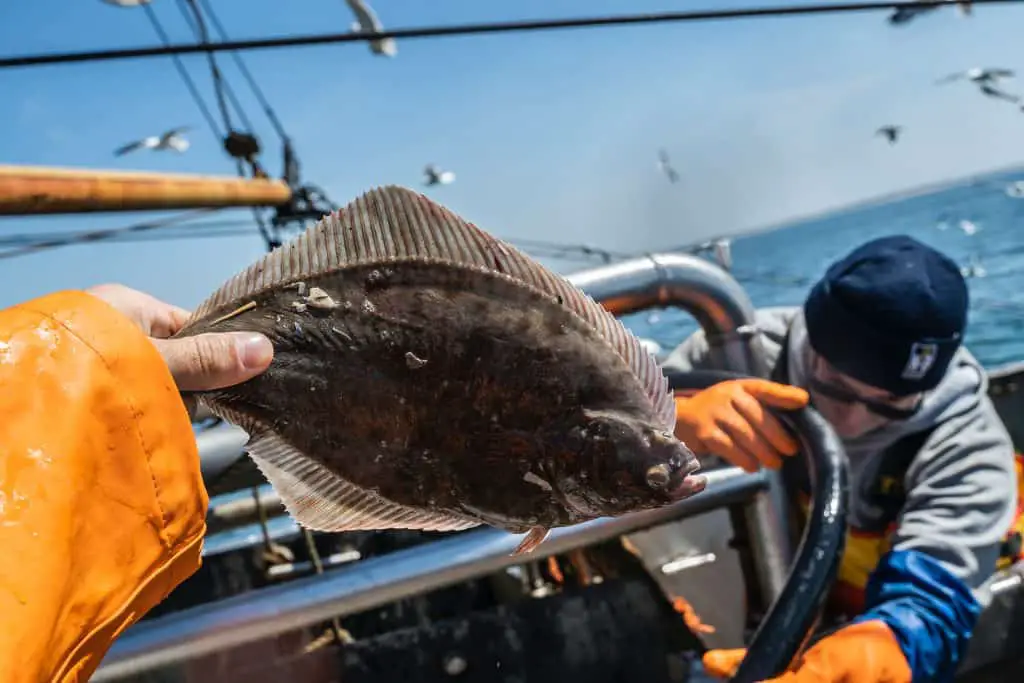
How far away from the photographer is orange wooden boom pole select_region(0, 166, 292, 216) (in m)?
4.16

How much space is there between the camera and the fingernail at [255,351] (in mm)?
1273

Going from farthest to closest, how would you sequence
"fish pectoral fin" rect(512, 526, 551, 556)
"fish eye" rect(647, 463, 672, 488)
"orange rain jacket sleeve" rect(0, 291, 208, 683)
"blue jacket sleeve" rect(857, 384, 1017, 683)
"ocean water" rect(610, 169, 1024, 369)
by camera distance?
1. "ocean water" rect(610, 169, 1024, 369)
2. "blue jacket sleeve" rect(857, 384, 1017, 683)
3. "fish pectoral fin" rect(512, 526, 551, 556)
4. "fish eye" rect(647, 463, 672, 488)
5. "orange rain jacket sleeve" rect(0, 291, 208, 683)

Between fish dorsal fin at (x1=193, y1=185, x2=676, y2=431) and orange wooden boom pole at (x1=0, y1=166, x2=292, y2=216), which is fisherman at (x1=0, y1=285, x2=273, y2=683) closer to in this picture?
fish dorsal fin at (x1=193, y1=185, x2=676, y2=431)

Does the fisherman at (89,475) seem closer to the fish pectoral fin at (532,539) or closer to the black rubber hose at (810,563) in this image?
the fish pectoral fin at (532,539)

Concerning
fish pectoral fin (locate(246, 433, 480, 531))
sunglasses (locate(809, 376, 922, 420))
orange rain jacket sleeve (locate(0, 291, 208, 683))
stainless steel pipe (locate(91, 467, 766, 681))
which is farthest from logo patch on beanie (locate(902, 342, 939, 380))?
orange rain jacket sleeve (locate(0, 291, 208, 683))

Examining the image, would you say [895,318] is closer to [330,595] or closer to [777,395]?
[777,395]

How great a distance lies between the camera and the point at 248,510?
13.8ft

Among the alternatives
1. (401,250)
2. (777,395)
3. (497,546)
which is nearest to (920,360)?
(777,395)

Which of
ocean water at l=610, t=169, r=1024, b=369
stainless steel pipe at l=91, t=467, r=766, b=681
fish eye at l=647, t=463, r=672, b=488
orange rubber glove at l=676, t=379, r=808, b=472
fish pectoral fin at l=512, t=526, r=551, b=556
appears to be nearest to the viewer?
fish eye at l=647, t=463, r=672, b=488

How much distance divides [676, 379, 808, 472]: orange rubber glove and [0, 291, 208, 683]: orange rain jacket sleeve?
1.96 m

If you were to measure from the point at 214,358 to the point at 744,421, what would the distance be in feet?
6.60

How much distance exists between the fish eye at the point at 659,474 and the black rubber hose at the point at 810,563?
55.4 inches

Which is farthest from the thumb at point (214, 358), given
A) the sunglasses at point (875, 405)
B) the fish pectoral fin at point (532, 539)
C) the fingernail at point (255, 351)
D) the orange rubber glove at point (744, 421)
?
the sunglasses at point (875, 405)

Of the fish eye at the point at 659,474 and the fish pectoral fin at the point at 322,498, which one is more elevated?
the fish pectoral fin at the point at 322,498
